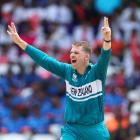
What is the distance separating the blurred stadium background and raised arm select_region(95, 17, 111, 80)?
14.9 ft

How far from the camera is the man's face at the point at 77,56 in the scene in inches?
347

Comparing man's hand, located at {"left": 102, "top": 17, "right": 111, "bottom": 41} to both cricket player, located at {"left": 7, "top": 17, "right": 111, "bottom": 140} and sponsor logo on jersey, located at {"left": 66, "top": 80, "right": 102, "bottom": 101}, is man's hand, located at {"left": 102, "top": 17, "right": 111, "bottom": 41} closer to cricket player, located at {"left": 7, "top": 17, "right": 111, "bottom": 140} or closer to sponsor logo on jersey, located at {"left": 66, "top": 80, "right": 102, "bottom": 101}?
cricket player, located at {"left": 7, "top": 17, "right": 111, "bottom": 140}

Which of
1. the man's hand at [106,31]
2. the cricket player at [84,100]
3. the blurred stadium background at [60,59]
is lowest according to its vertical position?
the cricket player at [84,100]

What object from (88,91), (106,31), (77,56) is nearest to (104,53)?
(106,31)

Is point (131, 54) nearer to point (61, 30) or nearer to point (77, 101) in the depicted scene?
point (61, 30)

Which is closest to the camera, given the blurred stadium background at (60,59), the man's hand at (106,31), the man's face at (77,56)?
the man's hand at (106,31)

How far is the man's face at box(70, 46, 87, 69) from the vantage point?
8.81m

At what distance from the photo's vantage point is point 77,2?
17.2 m

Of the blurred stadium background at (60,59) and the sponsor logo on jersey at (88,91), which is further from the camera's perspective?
the blurred stadium background at (60,59)

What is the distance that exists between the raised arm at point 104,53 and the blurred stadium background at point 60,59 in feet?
14.9

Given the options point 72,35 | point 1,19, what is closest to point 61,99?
point 72,35

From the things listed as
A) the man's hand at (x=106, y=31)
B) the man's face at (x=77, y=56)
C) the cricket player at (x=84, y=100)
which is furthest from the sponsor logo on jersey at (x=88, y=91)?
the man's hand at (x=106, y=31)

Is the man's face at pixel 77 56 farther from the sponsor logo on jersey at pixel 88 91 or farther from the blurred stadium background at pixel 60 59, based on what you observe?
the blurred stadium background at pixel 60 59

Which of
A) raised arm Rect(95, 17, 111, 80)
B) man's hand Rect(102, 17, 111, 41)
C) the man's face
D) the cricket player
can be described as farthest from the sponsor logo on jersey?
man's hand Rect(102, 17, 111, 41)
